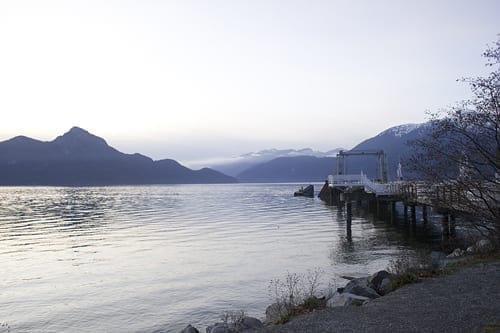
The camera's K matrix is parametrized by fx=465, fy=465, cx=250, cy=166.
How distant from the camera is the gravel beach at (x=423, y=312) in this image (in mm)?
9797

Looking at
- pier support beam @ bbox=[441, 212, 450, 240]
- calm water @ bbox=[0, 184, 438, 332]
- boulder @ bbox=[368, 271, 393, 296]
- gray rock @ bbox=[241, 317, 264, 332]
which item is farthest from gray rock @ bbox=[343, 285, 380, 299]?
pier support beam @ bbox=[441, 212, 450, 240]

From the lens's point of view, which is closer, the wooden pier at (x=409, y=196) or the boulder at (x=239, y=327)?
the boulder at (x=239, y=327)

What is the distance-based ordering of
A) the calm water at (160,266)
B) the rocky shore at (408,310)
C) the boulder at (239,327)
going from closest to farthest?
the rocky shore at (408,310) < the boulder at (239,327) < the calm water at (160,266)

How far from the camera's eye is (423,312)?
10.9 metres

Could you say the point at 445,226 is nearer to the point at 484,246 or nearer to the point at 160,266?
the point at 484,246

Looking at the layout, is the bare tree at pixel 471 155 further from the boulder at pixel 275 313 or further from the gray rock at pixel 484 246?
the boulder at pixel 275 313

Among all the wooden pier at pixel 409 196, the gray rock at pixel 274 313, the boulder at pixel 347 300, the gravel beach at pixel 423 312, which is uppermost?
the wooden pier at pixel 409 196

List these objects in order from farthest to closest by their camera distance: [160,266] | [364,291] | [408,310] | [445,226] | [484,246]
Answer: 1. [445,226]
2. [160,266]
3. [484,246]
4. [364,291]
5. [408,310]

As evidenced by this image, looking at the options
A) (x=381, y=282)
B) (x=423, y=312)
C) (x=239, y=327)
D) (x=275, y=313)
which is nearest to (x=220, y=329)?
(x=239, y=327)

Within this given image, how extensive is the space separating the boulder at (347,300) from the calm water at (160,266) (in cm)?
297

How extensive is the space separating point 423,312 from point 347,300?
2.63m

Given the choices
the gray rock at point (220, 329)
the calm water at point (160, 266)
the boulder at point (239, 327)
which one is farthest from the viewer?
the calm water at point (160, 266)

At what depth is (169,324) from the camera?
1476 centimetres

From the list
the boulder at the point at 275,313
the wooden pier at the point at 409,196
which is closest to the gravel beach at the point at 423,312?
the boulder at the point at 275,313
